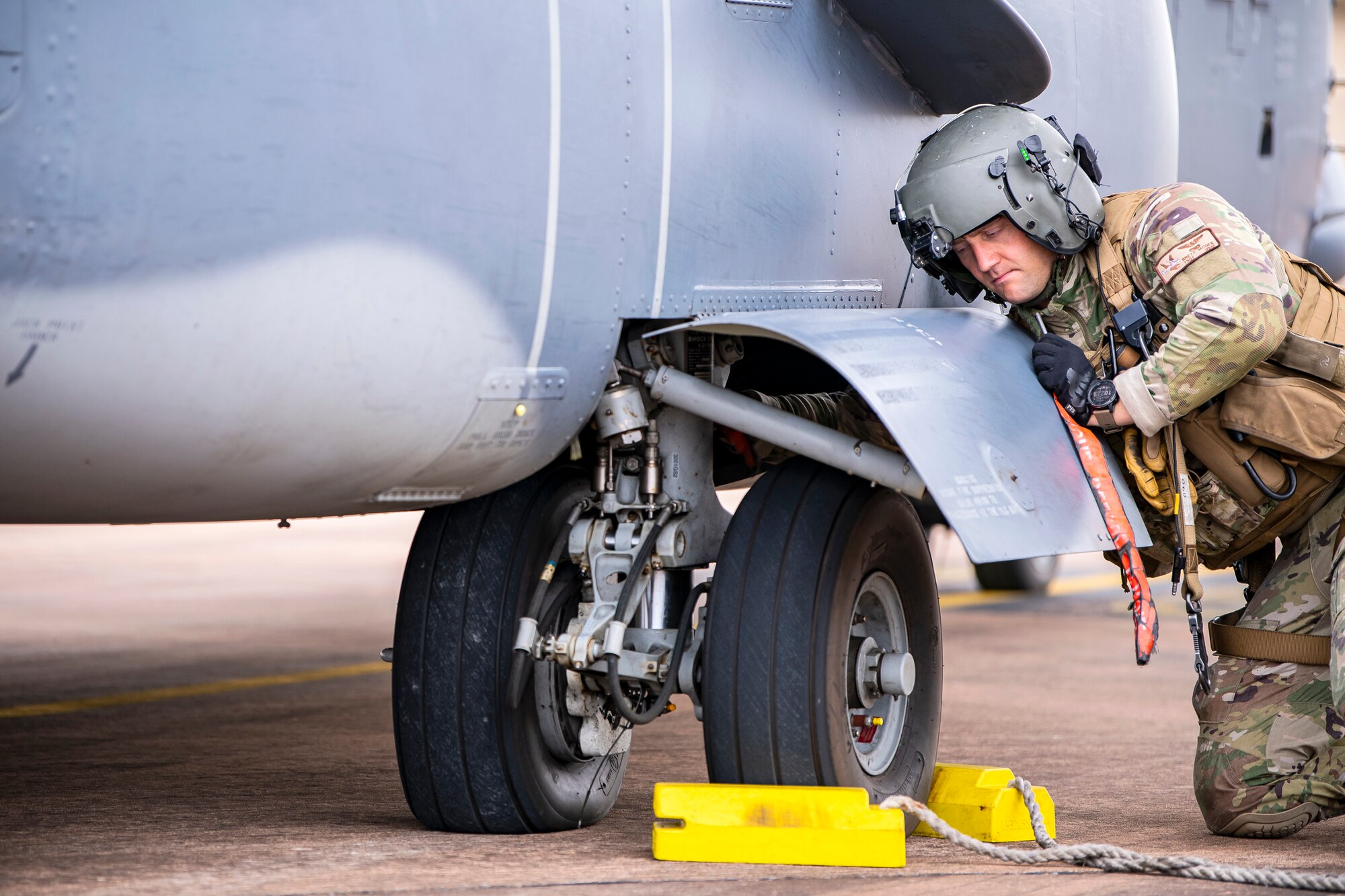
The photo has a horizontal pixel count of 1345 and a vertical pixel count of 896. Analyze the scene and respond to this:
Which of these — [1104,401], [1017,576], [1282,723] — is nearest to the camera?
[1104,401]

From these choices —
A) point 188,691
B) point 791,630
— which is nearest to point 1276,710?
point 791,630

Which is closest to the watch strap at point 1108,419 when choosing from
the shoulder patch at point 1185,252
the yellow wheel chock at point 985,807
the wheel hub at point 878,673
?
the shoulder patch at point 1185,252

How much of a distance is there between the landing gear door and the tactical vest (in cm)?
27

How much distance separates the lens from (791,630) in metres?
3.64

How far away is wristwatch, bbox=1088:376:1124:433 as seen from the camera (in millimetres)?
3738

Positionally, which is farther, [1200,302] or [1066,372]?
[1066,372]

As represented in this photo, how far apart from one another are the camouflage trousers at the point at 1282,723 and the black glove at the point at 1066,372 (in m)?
0.78

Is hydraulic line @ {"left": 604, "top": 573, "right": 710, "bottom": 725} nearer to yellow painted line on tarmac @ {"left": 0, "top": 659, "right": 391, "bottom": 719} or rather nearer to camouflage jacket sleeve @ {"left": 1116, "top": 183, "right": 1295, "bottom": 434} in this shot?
camouflage jacket sleeve @ {"left": 1116, "top": 183, "right": 1295, "bottom": 434}

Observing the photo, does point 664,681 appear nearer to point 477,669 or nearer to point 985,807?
point 477,669

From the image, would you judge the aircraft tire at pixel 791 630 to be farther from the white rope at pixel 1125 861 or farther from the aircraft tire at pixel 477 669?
the aircraft tire at pixel 477 669

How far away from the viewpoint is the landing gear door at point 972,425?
3357 millimetres

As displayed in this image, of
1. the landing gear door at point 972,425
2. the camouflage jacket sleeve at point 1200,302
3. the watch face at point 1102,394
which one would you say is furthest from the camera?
the watch face at point 1102,394

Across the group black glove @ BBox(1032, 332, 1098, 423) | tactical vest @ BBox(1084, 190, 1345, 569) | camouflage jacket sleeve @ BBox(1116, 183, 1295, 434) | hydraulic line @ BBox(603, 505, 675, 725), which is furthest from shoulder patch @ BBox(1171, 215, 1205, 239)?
hydraulic line @ BBox(603, 505, 675, 725)

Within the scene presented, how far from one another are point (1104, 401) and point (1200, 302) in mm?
308
